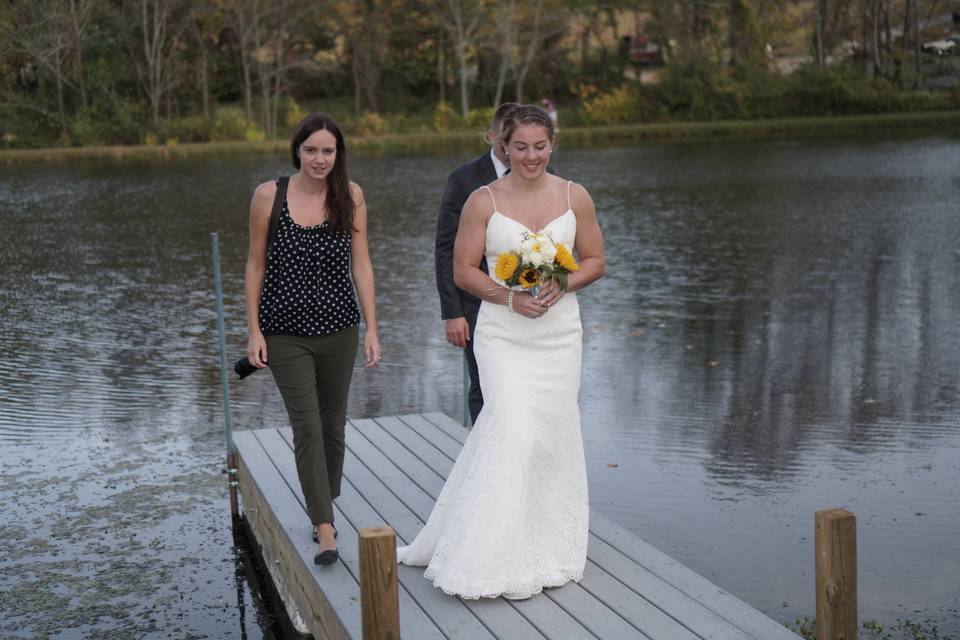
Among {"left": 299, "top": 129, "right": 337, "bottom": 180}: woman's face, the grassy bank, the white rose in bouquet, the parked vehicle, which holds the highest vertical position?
the parked vehicle

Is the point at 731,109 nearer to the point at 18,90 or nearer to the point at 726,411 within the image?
the point at 18,90

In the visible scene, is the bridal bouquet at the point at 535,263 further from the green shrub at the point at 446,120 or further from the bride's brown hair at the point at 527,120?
the green shrub at the point at 446,120

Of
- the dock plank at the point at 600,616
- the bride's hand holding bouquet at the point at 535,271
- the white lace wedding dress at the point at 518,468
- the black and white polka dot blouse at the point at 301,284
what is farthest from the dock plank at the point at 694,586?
the black and white polka dot blouse at the point at 301,284

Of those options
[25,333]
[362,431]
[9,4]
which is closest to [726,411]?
[362,431]

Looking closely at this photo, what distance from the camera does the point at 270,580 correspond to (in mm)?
7043

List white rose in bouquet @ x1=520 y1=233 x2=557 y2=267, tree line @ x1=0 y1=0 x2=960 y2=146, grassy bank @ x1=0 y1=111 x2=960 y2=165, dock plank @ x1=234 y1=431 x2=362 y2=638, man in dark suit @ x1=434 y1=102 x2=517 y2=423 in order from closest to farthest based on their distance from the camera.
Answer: white rose in bouquet @ x1=520 y1=233 x2=557 y2=267
dock plank @ x1=234 y1=431 x2=362 y2=638
man in dark suit @ x1=434 y1=102 x2=517 y2=423
grassy bank @ x1=0 y1=111 x2=960 y2=165
tree line @ x1=0 y1=0 x2=960 y2=146

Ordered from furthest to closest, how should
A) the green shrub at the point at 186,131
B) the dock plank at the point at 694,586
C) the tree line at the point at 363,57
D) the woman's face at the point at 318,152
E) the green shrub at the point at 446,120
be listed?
the green shrub at the point at 446,120 → the tree line at the point at 363,57 → the green shrub at the point at 186,131 → the woman's face at the point at 318,152 → the dock plank at the point at 694,586

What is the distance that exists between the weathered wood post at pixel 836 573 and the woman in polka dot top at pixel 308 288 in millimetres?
2139

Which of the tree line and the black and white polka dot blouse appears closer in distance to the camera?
the black and white polka dot blouse

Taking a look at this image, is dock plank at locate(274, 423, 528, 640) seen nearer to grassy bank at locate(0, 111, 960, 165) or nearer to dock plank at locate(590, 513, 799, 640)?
dock plank at locate(590, 513, 799, 640)

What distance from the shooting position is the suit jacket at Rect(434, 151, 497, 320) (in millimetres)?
6516

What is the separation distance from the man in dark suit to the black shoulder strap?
1095 mm

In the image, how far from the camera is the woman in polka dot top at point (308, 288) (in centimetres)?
554

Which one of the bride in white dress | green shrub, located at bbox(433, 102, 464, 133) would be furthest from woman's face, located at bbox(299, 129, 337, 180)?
green shrub, located at bbox(433, 102, 464, 133)
